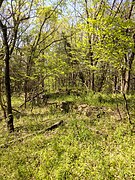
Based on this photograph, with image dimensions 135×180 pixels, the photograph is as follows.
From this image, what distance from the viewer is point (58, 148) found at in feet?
20.3

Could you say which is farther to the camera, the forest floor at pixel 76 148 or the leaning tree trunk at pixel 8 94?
the leaning tree trunk at pixel 8 94

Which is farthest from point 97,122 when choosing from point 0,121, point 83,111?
point 0,121

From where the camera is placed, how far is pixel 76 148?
6.02 m

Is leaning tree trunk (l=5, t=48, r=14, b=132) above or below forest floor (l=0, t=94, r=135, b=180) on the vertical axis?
above

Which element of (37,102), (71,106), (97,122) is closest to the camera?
(97,122)

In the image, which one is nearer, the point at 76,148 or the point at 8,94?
the point at 76,148

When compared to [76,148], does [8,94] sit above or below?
above

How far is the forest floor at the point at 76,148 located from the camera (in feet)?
16.2

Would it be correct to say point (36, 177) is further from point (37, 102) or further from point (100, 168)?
point (37, 102)

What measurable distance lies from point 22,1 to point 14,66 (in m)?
4.59

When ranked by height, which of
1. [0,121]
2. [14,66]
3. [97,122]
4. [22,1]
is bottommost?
[0,121]

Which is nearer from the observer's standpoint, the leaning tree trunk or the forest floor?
the forest floor

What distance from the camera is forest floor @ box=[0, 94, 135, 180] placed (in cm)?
493

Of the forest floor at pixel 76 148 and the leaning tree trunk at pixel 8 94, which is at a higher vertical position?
the leaning tree trunk at pixel 8 94
